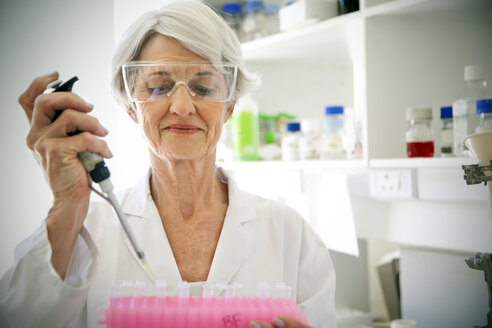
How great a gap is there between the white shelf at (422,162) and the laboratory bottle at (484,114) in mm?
94

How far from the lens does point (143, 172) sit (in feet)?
4.48

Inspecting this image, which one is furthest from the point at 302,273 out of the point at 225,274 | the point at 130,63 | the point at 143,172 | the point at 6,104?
the point at 6,104

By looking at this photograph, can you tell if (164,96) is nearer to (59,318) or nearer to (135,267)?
(135,267)

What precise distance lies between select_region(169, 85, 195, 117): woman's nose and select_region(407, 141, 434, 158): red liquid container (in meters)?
0.79

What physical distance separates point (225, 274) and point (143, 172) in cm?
44

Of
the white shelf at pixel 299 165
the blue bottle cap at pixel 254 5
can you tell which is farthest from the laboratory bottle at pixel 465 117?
the blue bottle cap at pixel 254 5

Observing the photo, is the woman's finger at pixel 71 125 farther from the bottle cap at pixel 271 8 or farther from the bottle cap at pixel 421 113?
the bottle cap at pixel 271 8

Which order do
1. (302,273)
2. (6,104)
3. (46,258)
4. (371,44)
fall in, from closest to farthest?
1. (46,258)
2. (6,104)
3. (302,273)
4. (371,44)

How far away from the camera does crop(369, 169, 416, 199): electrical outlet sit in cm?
152

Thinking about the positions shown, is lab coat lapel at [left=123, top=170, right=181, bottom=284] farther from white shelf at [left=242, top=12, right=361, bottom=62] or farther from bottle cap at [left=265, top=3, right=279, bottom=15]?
bottle cap at [left=265, top=3, right=279, bottom=15]

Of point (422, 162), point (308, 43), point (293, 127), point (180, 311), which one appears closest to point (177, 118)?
point (180, 311)

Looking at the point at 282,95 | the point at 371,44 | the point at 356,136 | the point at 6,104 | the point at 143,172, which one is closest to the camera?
the point at 6,104

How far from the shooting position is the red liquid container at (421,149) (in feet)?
4.81

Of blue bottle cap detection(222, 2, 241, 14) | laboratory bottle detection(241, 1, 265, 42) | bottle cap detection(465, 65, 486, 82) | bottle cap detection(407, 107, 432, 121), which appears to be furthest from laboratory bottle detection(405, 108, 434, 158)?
blue bottle cap detection(222, 2, 241, 14)
